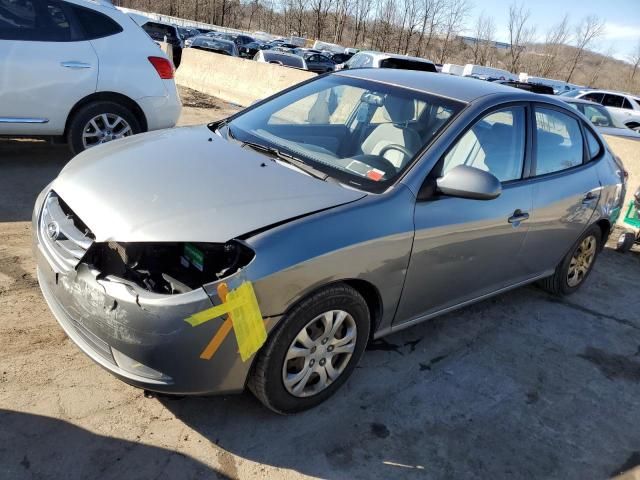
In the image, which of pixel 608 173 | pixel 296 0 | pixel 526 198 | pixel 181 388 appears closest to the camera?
pixel 181 388

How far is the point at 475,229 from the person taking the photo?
3.23 meters

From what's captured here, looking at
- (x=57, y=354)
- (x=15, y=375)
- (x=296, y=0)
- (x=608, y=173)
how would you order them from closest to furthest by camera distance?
1. (x=15, y=375)
2. (x=57, y=354)
3. (x=608, y=173)
4. (x=296, y=0)

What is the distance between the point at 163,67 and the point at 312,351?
15.3ft

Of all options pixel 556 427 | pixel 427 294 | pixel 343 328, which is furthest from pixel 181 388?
pixel 556 427

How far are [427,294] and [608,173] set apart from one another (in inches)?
94.9

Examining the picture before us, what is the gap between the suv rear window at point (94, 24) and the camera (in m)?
5.63

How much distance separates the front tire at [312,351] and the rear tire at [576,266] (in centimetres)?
241

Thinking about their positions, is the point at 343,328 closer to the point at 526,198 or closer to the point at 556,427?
the point at 556,427

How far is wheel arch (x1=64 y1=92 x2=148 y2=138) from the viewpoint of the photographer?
5711mm

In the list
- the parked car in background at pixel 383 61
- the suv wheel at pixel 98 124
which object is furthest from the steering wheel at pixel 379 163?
the parked car in background at pixel 383 61

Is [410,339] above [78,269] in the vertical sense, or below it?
below

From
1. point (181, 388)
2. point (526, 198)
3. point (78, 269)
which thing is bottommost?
point (181, 388)

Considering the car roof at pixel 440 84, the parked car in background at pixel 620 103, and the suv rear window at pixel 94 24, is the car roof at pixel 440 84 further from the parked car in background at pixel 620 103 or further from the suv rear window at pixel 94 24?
the parked car in background at pixel 620 103

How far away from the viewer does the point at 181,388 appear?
7.64ft
